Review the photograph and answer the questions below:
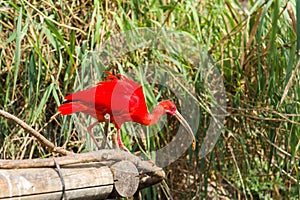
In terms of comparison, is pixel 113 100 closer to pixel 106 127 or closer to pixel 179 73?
pixel 106 127

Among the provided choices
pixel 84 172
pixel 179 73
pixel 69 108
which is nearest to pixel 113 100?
pixel 69 108

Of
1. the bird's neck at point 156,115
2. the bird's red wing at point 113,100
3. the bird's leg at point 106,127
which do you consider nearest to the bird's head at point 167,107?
the bird's neck at point 156,115

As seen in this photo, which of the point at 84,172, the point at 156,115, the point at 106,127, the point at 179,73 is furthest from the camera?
A: the point at 179,73

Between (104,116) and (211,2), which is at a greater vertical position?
(211,2)

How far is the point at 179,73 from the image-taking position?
2.77 metres

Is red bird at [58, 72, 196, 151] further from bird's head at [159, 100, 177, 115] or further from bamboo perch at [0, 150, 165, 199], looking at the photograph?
bamboo perch at [0, 150, 165, 199]

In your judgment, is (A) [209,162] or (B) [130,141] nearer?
(B) [130,141]

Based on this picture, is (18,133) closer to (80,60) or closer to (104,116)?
(80,60)

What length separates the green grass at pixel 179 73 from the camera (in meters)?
2.52

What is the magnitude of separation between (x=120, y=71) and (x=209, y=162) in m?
0.66

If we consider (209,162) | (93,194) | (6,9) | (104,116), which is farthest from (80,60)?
(93,194)

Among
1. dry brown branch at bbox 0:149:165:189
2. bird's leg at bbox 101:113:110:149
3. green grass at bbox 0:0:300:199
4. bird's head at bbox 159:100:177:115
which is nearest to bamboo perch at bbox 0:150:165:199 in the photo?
dry brown branch at bbox 0:149:165:189

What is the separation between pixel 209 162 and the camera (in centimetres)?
289

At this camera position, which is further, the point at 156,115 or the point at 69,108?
the point at 156,115
